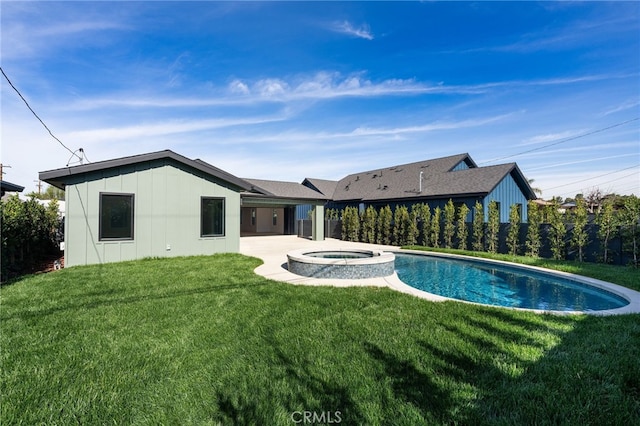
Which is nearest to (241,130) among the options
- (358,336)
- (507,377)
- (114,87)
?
(114,87)

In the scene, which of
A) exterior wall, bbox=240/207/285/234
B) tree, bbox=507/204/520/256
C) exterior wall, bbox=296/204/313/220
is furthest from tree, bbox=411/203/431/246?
exterior wall, bbox=240/207/285/234

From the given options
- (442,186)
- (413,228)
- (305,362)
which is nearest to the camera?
(305,362)

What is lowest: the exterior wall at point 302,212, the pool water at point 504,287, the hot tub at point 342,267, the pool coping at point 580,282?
the pool water at point 504,287

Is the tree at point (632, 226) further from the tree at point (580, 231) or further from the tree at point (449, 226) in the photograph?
the tree at point (449, 226)

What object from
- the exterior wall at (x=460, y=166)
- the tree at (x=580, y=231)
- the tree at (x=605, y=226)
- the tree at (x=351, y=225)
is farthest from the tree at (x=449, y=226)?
the tree at (x=351, y=225)

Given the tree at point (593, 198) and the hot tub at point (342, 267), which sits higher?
the tree at point (593, 198)

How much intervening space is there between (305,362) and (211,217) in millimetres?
9252

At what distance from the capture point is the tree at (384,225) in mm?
17297

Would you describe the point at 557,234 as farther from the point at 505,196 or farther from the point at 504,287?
the point at 505,196

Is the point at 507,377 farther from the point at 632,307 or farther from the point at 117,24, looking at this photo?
the point at 117,24

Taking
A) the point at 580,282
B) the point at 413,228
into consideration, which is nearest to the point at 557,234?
the point at 580,282

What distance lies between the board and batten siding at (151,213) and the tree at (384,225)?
9.16 metres

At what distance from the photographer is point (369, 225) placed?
1828 centimetres

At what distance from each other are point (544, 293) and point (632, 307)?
209 cm
